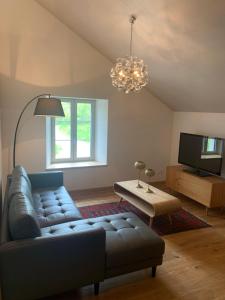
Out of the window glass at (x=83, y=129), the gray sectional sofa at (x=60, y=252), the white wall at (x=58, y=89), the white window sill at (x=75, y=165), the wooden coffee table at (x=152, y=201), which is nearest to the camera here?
the gray sectional sofa at (x=60, y=252)

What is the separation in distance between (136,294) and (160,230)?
4.15 feet

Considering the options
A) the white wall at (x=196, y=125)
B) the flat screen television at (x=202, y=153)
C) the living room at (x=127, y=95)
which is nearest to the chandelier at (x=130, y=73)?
the living room at (x=127, y=95)

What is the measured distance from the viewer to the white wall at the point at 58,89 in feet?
12.8

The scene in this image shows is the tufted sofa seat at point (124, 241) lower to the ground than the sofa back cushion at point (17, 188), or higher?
lower

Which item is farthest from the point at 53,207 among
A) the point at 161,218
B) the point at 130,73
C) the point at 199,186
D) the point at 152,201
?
the point at 199,186

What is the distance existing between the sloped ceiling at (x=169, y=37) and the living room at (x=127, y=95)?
2cm

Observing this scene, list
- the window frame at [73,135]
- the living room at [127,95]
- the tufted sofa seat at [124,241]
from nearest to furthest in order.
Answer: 1. the tufted sofa seat at [124,241]
2. the living room at [127,95]
3. the window frame at [73,135]

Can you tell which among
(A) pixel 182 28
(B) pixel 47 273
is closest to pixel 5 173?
(B) pixel 47 273

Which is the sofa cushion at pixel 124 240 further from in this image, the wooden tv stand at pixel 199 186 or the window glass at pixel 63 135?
the window glass at pixel 63 135

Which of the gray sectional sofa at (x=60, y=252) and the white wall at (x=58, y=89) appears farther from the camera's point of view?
the white wall at (x=58, y=89)

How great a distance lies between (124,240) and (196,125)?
328cm

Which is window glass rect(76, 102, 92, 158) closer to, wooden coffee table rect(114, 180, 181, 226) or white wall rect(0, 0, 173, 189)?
white wall rect(0, 0, 173, 189)

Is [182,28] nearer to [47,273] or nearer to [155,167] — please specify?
[47,273]

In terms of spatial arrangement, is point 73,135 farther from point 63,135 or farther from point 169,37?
point 169,37
